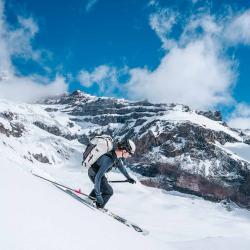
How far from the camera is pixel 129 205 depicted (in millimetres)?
192750

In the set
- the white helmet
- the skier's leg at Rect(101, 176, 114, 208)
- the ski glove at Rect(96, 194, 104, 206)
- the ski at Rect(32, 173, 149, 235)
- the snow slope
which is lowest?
the snow slope

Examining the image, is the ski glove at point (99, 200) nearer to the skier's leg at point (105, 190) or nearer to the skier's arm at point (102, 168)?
the skier's arm at point (102, 168)

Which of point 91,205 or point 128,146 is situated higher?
point 128,146

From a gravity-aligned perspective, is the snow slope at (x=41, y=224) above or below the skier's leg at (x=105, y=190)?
Result: below

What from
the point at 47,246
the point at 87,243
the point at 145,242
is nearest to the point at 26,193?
the point at 87,243

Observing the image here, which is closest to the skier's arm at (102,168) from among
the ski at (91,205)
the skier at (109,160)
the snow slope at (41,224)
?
the skier at (109,160)

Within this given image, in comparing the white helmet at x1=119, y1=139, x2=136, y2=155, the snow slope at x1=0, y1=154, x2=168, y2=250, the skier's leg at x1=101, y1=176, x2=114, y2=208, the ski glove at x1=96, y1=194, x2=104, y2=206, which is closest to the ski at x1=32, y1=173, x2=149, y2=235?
the ski glove at x1=96, y1=194, x2=104, y2=206

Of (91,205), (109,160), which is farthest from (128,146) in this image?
(91,205)

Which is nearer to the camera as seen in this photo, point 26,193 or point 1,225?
point 1,225

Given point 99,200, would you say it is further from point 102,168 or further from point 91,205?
point 102,168

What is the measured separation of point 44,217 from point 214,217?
646 feet

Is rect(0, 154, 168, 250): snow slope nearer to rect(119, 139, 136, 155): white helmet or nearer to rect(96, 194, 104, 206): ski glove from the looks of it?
rect(96, 194, 104, 206): ski glove

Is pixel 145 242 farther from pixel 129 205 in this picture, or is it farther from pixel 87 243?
pixel 129 205

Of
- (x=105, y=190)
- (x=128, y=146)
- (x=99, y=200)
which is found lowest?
(x=99, y=200)
